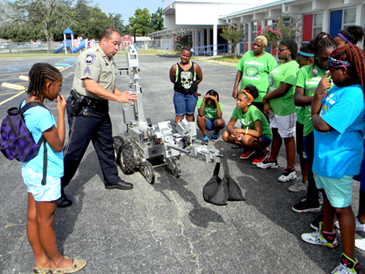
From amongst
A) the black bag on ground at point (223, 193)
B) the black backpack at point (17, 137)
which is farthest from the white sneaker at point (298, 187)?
the black backpack at point (17, 137)

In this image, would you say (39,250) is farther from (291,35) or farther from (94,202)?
(291,35)

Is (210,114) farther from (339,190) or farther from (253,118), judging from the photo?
(339,190)

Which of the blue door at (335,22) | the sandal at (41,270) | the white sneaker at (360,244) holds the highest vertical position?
the blue door at (335,22)

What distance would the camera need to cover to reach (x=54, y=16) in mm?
61719

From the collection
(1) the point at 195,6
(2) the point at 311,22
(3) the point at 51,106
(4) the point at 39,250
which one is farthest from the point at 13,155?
(1) the point at 195,6

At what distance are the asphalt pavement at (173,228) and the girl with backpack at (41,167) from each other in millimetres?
371

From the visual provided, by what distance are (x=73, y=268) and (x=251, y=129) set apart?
11.2 ft

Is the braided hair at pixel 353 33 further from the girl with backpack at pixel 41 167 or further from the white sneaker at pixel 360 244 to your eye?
the girl with backpack at pixel 41 167

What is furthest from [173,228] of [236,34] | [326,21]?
[236,34]

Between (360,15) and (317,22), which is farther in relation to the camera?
(317,22)

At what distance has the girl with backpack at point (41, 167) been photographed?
2.31 m

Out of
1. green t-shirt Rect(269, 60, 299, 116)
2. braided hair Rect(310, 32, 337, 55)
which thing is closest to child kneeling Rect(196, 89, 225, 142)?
green t-shirt Rect(269, 60, 299, 116)

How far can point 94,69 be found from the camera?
3.73 m

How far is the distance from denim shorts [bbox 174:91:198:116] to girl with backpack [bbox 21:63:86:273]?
11.8 feet
